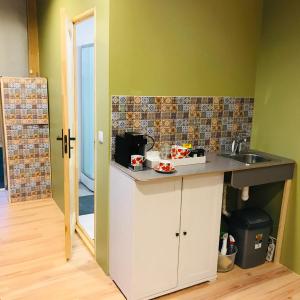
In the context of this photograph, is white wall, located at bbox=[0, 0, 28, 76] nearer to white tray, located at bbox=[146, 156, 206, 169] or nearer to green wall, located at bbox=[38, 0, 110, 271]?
green wall, located at bbox=[38, 0, 110, 271]

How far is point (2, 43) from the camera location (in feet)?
13.4

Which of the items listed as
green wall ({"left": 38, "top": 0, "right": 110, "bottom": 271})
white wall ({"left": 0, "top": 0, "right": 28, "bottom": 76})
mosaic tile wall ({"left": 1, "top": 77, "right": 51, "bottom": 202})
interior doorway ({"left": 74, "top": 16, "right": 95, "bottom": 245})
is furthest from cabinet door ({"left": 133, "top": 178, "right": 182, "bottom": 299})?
white wall ({"left": 0, "top": 0, "right": 28, "bottom": 76})

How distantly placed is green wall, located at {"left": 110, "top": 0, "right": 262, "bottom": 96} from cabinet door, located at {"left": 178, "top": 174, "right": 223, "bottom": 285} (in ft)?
2.52

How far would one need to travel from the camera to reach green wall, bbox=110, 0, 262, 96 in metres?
2.31

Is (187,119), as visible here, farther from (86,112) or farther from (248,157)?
(86,112)

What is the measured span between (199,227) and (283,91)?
52.9 inches

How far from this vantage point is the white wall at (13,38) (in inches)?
159

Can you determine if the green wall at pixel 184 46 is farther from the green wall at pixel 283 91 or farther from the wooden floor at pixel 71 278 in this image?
the wooden floor at pixel 71 278

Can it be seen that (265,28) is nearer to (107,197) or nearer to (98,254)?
(107,197)

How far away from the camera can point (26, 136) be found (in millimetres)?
3938

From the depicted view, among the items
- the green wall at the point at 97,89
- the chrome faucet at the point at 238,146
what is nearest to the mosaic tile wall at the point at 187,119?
the chrome faucet at the point at 238,146

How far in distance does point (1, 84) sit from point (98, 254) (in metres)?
2.26

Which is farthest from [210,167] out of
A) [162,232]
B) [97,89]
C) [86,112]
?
[86,112]

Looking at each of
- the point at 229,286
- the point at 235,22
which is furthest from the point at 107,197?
the point at 235,22
